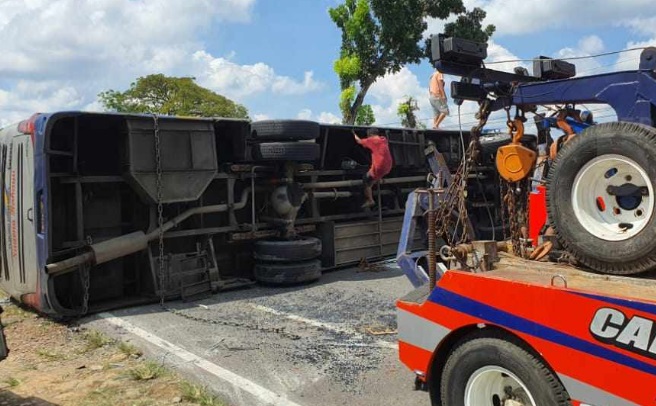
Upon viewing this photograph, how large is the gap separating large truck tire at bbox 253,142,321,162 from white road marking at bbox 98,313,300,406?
3.07m

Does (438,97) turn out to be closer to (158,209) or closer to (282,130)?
(282,130)

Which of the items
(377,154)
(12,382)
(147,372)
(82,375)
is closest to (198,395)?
(147,372)

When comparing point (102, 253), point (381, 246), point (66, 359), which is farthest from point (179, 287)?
point (381, 246)

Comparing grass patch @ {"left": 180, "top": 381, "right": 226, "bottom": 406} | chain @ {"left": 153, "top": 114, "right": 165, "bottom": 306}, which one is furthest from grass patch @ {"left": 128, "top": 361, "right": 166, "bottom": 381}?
chain @ {"left": 153, "top": 114, "right": 165, "bottom": 306}

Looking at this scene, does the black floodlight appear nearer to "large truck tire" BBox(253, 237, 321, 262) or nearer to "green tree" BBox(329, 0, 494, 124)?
"large truck tire" BBox(253, 237, 321, 262)

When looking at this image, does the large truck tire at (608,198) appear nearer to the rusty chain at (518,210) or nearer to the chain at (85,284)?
the rusty chain at (518,210)

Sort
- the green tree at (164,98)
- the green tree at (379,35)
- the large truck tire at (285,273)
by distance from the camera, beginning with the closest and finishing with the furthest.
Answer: the large truck tire at (285,273)
the green tree at (379,35)
the green tree at (164,98)

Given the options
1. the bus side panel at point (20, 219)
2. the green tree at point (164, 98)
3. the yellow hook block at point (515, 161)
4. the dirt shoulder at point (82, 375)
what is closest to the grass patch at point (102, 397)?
the dirt shoulder at point (82, 375)

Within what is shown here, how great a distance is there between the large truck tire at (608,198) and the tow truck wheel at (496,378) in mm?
661

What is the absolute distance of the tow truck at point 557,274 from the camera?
2539 mm

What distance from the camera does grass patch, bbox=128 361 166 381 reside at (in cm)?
472

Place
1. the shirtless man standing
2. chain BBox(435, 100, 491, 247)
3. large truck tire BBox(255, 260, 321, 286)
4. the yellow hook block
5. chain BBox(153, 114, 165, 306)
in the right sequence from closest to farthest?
the yellow hook block
chain BBox(435, 100, 491, 247)
chain BBox(153, 114, 165, 306)
large truck tire BBox(255, 260, 321, 286)
the shirtless man standing

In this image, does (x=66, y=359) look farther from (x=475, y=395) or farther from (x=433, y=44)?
(x=433, y=44)

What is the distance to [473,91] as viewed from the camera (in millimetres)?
3928
